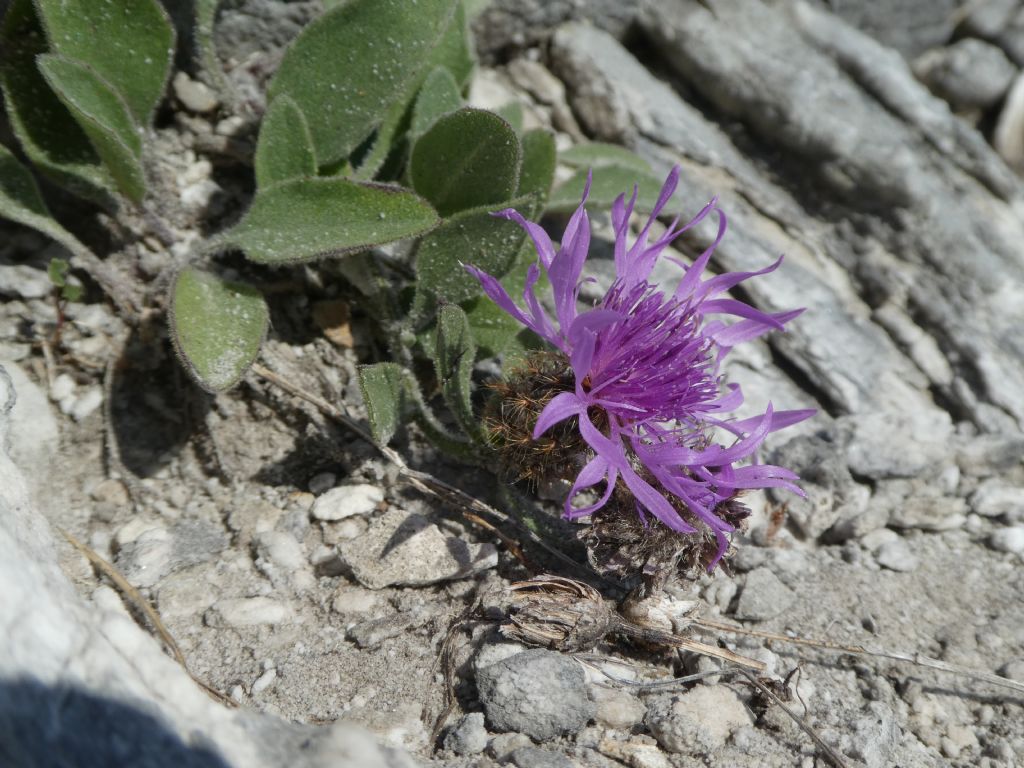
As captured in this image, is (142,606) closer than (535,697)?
A: No

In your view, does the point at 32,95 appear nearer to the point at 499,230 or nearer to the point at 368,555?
the point at 499,230

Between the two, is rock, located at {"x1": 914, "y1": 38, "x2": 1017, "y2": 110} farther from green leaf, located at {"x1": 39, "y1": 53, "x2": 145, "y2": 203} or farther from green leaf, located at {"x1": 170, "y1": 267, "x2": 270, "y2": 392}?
green leaf, located at {"x1": 39, "y1": 53, "x2": 145, "y2": 203}

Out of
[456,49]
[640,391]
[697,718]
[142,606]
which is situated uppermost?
[456,49]

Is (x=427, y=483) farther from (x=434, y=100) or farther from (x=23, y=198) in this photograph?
(x=23, y=198)

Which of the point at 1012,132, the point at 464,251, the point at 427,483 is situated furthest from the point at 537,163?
the point at 1012,132

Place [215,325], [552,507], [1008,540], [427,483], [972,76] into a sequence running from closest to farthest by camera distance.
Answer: [215,325]
[427,483]
[552,507]
[1008,540]
[972,76]

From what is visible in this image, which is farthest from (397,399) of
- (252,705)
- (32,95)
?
(32,95)

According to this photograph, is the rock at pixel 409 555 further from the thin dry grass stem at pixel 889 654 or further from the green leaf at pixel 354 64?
the green leaf at pixel 354 64
